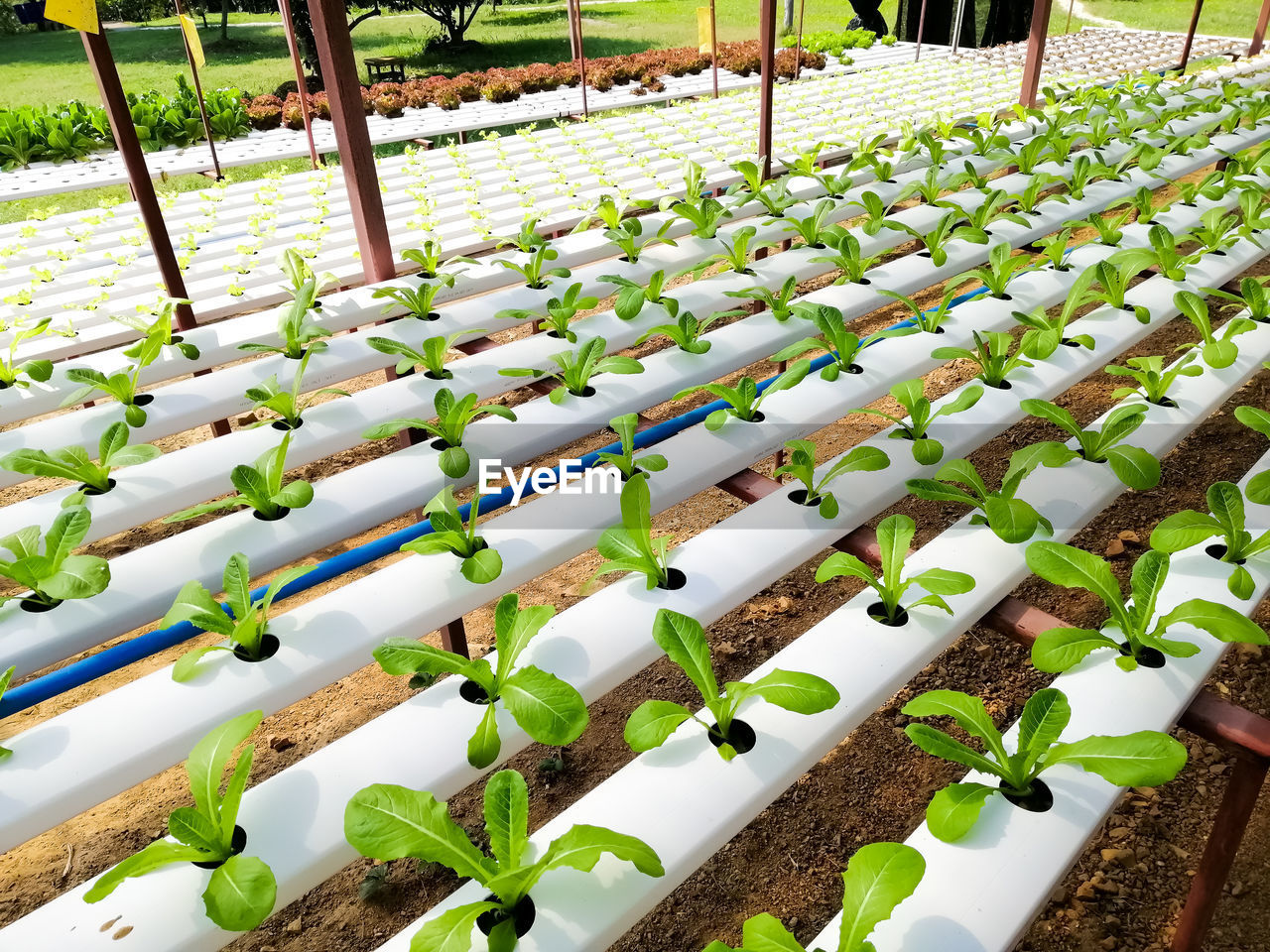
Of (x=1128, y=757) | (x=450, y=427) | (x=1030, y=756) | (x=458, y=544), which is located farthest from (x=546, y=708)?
(x=450, y=427)

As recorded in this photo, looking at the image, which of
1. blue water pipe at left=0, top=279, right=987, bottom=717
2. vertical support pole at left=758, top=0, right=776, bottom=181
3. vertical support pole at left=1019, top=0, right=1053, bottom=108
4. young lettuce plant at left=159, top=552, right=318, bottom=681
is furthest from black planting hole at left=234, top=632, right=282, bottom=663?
vertical support pole at left=1019, top=0, right=1053, bottom=108

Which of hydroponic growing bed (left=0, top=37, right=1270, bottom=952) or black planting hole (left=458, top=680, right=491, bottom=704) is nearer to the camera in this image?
hydroponic growing bed (left=0, top=37, right=1270, bottom=952)

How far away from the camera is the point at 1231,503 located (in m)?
1.58

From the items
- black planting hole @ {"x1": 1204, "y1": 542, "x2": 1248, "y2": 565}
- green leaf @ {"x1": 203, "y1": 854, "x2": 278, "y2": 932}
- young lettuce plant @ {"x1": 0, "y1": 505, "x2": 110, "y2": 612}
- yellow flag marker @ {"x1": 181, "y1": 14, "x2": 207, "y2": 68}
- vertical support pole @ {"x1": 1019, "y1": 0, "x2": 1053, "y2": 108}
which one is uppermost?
yellow flag marker @ {"x1": 181, "y1": 14, "x2": 207, "y2": 68}

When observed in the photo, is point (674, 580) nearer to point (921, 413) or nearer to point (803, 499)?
point (803, 499)

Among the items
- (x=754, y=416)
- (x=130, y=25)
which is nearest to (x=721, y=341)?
(x=754, y=416)

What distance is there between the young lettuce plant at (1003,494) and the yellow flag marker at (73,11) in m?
2.26

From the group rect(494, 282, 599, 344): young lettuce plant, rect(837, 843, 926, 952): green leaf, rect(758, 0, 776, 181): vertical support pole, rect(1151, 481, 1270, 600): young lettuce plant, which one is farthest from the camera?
rect(758, 0, 776, 181): vertical support pole

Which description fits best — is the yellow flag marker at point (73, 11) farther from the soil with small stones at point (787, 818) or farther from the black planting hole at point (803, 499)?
the black planting hole at point (803, 499)

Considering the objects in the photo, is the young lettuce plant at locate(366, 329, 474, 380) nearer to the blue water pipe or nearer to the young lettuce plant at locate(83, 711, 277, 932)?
the blue water pipe

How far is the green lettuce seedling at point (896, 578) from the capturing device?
1.43 metres

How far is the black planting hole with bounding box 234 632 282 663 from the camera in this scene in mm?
1398

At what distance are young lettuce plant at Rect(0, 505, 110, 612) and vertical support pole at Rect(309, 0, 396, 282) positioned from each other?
159 centimetres

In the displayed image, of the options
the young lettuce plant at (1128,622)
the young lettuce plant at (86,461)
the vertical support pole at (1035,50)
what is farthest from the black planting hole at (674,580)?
the vertical support pole at (1035,50)
